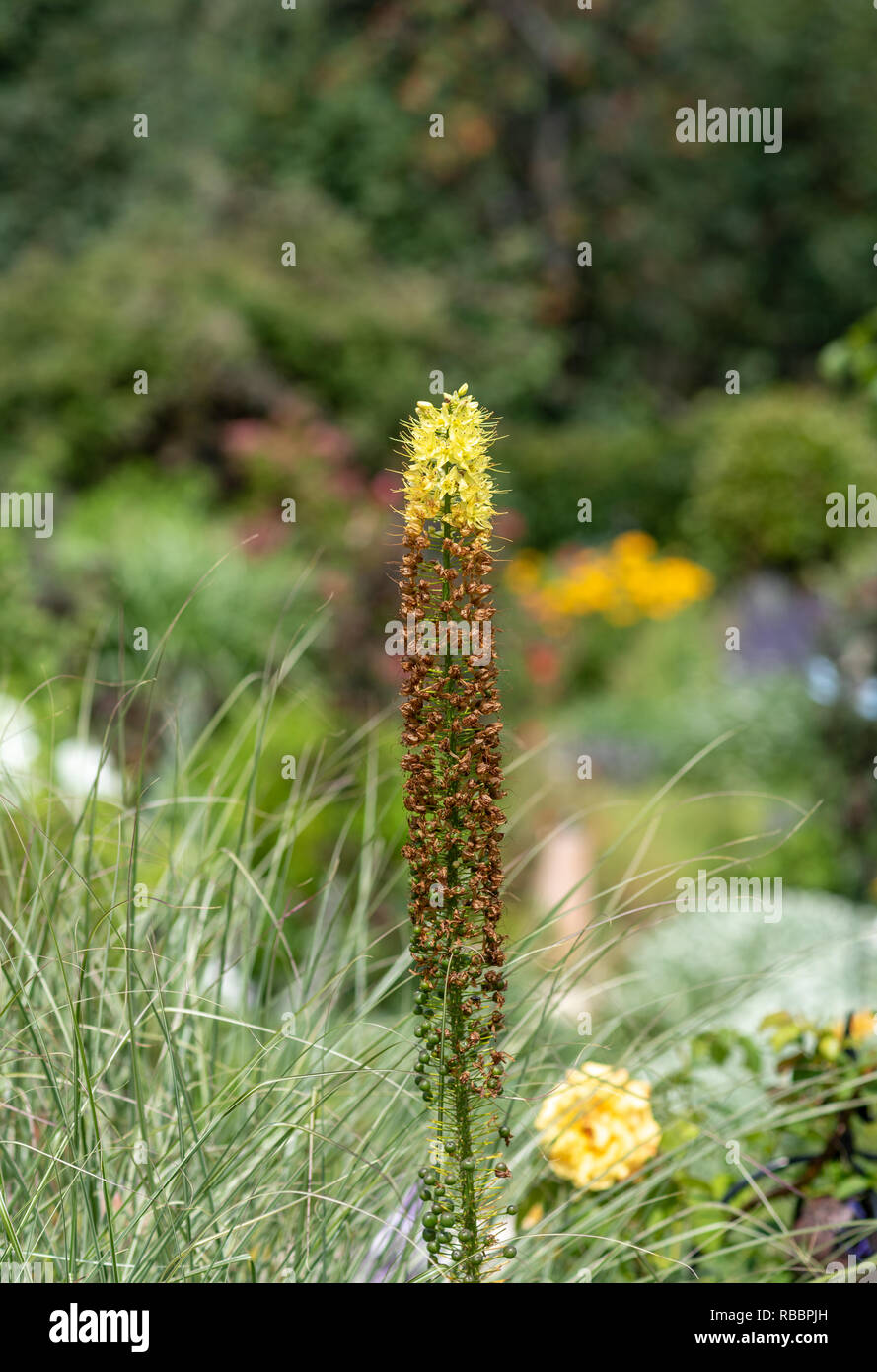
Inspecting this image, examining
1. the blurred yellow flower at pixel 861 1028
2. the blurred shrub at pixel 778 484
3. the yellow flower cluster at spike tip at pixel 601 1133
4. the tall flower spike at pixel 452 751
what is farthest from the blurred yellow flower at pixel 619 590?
the tall flower spike at pixel 452 751

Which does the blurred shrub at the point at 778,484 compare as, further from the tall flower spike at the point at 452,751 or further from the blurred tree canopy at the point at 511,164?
the tall flower spike at the point at 452,751

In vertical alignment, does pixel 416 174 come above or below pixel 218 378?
above

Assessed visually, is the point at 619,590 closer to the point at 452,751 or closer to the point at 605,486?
the point at 605,486

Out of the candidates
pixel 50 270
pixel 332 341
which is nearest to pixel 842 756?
pixel 332 341

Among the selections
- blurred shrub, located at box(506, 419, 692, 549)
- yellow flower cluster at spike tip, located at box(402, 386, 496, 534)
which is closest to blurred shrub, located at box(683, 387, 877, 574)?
blurred shrub, located at box(506, 419, 692, 549)

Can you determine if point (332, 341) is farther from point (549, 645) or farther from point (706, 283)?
point (706, 283)

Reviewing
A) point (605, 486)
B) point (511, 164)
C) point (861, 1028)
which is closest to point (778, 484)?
point (605, 486)

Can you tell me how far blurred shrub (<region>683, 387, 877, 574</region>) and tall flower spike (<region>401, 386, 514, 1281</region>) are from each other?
10493 mm

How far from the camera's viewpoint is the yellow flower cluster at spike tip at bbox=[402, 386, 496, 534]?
132cm

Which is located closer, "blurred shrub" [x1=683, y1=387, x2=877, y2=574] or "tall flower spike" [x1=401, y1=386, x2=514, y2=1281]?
"tall flower spike" [x1=401, y1=386, x2=514, y2=1281]

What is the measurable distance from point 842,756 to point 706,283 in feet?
47.6

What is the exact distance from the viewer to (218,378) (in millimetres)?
10125

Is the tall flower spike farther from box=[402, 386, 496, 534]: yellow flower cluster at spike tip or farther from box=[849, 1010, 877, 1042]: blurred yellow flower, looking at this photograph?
box=[849, 1010, 877, 1042]: blurred yellow flower
